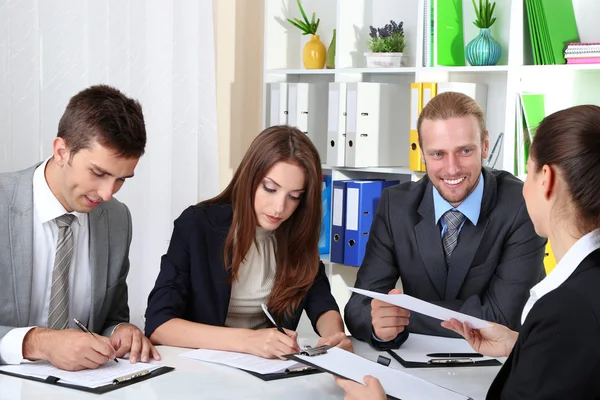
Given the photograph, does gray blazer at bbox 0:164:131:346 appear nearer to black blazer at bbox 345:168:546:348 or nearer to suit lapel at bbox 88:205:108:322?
suit lapel at bbox 88:205:108:322

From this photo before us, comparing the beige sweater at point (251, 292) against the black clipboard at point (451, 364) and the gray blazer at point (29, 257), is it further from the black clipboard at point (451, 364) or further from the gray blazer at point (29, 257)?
the black clipboard at point (451, 364)

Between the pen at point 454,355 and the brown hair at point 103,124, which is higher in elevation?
the brown hair at point 103,124

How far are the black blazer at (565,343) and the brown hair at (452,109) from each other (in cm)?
115

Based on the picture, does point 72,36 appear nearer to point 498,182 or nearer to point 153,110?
point 153,110

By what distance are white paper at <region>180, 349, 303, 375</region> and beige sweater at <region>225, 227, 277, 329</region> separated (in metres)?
0.32

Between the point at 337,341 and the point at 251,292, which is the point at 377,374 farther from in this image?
the point at 251,292

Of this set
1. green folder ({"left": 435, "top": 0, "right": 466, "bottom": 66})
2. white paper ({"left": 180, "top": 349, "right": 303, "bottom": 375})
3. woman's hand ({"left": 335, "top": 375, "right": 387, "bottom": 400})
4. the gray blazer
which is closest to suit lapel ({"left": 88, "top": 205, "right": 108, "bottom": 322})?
the gray blazer

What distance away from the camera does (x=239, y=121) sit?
4.21 m

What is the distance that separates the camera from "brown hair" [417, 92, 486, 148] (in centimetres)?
242

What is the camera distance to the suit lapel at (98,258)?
2168 millimetres

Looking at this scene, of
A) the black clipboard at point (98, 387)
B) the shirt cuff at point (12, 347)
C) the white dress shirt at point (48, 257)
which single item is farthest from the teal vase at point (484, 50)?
the shirt cuff at point (12, 347)

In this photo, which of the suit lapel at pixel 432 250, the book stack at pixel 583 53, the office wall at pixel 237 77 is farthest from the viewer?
the office wall at pixel 237 77

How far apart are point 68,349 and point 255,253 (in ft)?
2.40

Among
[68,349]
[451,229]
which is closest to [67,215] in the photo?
[68,349]
